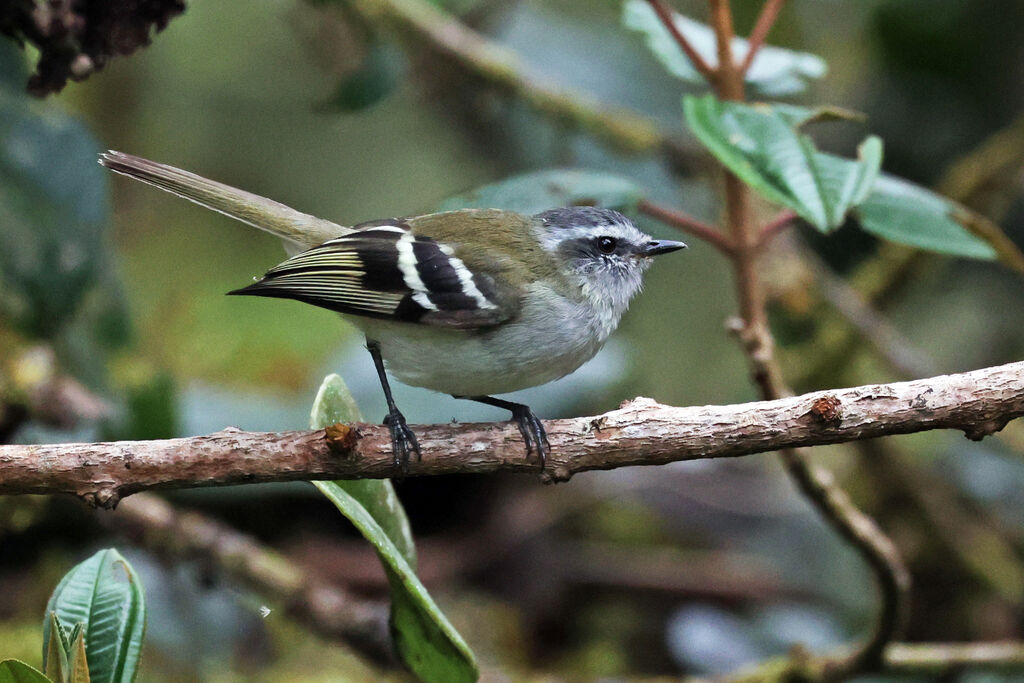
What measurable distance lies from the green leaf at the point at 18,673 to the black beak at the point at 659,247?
173 centimetres

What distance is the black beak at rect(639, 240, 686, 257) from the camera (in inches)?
98.6

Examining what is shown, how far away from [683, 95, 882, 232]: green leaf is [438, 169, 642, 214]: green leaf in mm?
329

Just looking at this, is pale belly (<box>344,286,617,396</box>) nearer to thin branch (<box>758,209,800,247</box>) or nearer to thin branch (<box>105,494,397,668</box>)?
thin branch (<box>758,209,800,247</box>)

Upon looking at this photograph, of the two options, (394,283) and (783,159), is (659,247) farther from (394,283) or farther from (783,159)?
(394,283)

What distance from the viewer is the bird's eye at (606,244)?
2.55 meters

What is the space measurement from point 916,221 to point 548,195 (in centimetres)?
87

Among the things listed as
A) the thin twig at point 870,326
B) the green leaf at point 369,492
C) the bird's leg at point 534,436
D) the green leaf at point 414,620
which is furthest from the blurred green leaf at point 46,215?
the thin twig at point 870,326

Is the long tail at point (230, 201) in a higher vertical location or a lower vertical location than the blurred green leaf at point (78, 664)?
higher

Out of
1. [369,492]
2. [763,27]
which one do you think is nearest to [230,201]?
[369,492]

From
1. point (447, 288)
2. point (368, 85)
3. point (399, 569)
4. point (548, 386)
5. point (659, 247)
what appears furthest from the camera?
point (548, 386)

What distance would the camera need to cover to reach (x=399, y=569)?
1.58m

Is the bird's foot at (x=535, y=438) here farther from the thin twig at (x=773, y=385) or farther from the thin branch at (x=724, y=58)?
the thin branch at (x=724, y=58)

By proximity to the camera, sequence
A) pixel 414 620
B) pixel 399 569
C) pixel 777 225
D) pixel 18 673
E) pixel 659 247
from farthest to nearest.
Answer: pixel 659 247 → pixel 777 225 → pixel 414 620 → pixel 399 569 → pixel 18 673

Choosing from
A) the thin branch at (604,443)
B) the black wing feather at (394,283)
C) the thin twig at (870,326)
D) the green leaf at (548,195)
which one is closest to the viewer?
the thin branch at (604,443)
